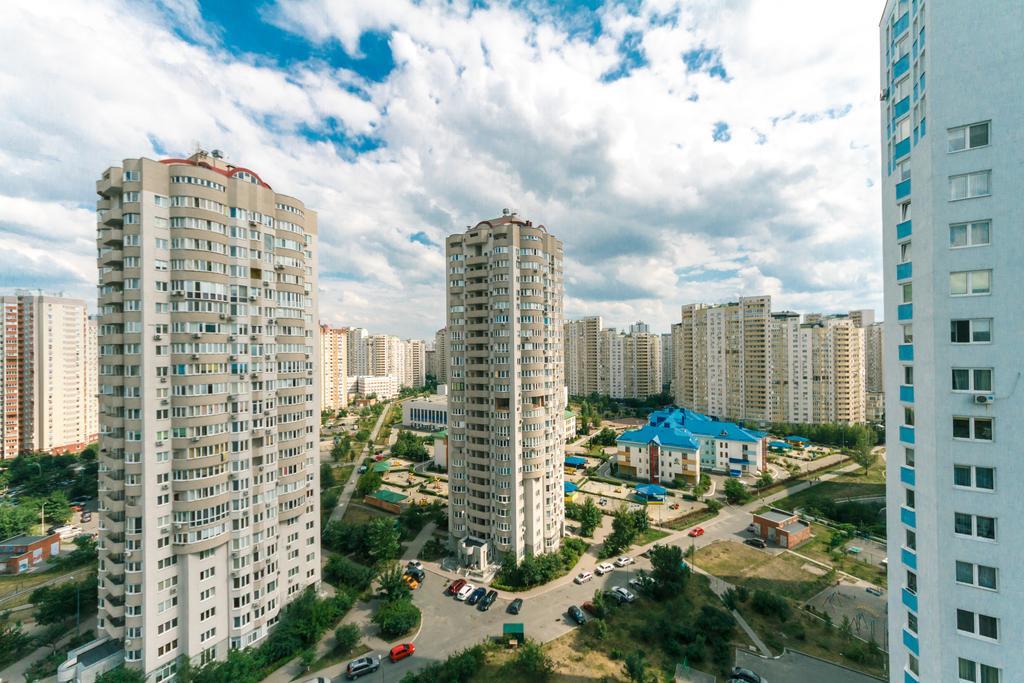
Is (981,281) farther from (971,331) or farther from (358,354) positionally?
(358,354)

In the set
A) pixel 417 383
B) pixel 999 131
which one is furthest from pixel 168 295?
pixel 417 383

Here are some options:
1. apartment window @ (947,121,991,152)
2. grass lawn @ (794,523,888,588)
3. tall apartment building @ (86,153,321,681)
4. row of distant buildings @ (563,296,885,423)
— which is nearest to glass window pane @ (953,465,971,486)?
apartment window @ (947,121,991,152)

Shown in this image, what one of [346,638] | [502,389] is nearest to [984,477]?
[502,389]

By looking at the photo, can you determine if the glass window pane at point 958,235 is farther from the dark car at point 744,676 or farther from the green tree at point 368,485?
the green tree at point 368,485

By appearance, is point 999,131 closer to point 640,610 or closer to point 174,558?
point 640,610

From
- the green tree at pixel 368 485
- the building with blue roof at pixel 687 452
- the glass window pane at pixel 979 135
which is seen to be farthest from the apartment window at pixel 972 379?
the green tree at pixel 368 485

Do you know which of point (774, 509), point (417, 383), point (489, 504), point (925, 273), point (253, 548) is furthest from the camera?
point (417, 383)
